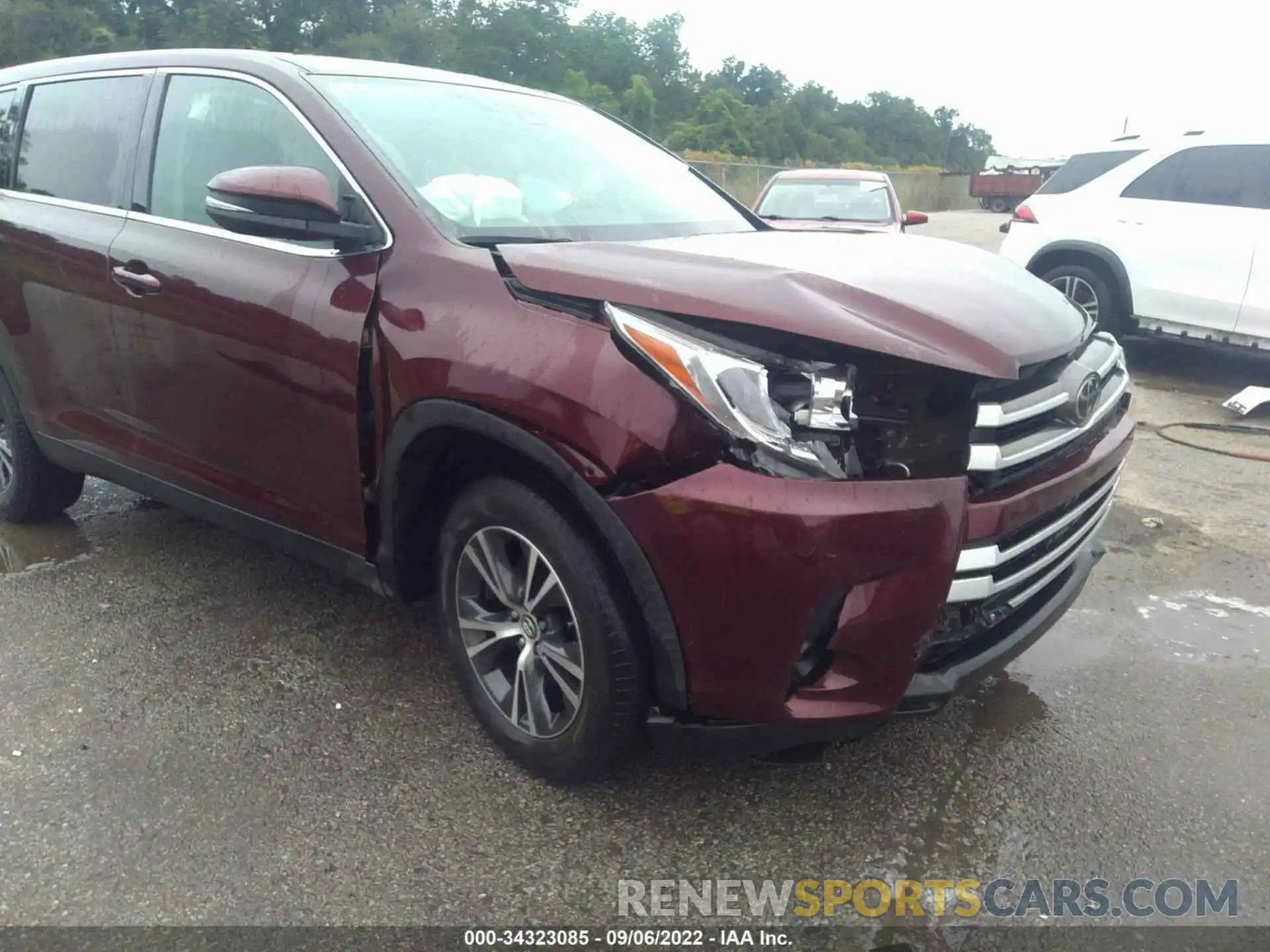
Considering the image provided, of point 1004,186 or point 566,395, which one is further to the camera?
point 1004,186

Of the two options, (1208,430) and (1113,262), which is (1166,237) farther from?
(1208,430)

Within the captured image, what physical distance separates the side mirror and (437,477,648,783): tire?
30.6 inches

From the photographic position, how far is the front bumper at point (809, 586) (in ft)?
6.25

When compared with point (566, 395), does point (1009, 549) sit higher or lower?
lower

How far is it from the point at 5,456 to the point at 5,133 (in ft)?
4.28

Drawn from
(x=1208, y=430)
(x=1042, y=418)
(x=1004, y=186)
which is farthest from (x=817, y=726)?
(x=1004, y=186)

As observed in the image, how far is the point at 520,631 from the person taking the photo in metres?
2.44

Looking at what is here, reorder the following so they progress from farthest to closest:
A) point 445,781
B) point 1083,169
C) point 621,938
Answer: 1. point 1083,169
2. point 445,781
3. point 621,938

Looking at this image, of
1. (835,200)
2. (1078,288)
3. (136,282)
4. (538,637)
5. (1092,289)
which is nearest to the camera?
(538,637)

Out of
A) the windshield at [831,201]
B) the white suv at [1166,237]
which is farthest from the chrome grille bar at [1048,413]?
the windshield at [831,201]

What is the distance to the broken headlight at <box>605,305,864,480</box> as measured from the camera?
6.36 feet

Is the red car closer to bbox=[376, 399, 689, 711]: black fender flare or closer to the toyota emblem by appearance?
the toyota emblem

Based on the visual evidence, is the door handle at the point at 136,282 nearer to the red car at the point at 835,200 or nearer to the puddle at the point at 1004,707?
the puddle at the point at 1004,707

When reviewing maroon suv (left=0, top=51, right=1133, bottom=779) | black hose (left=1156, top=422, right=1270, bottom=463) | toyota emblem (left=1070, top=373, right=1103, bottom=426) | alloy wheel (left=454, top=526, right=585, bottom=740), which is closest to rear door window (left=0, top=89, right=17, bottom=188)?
maroon suv (left=0, top=51, right=1133, bottom=779)
